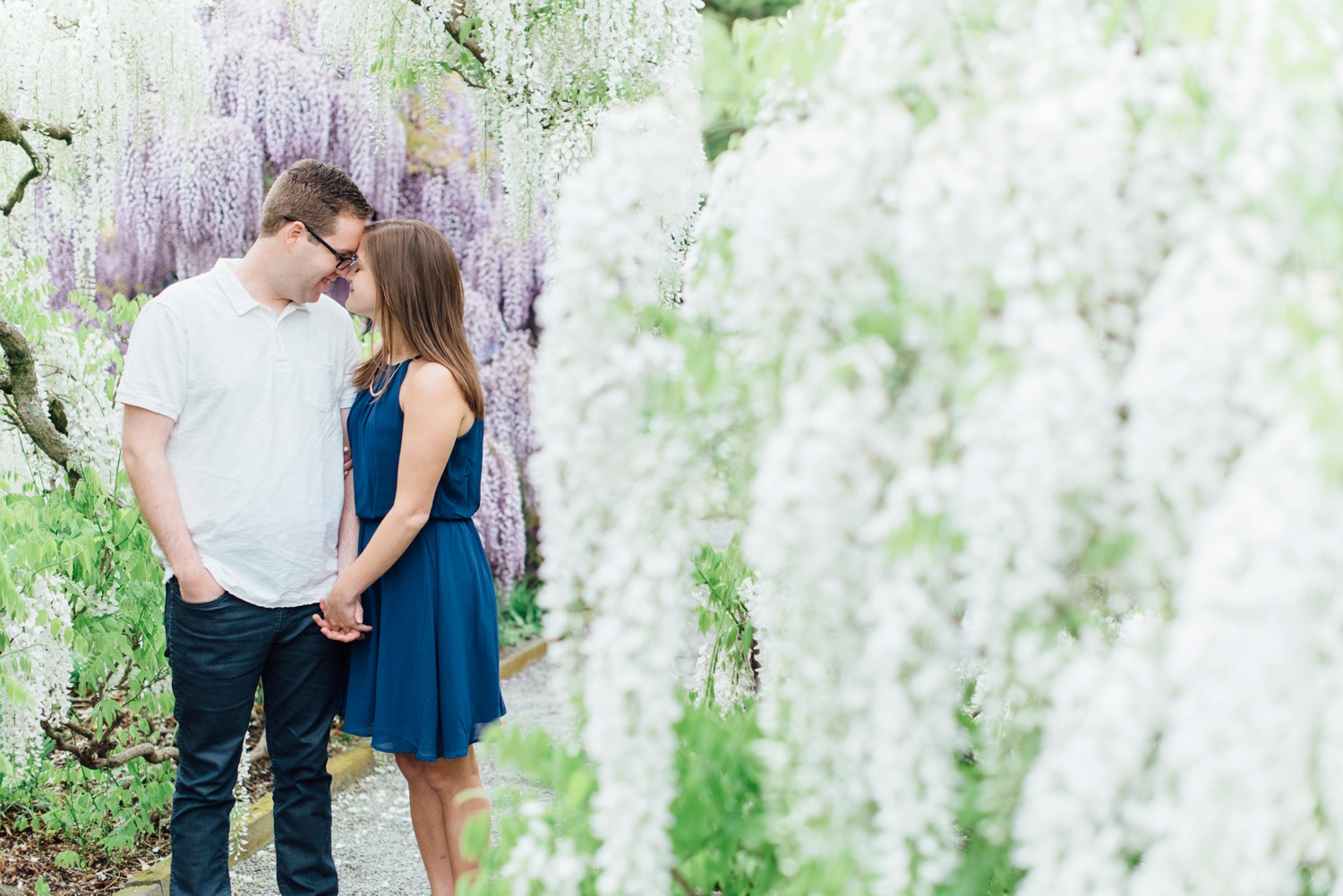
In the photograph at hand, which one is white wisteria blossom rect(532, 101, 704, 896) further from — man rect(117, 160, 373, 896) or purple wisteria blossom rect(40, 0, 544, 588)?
purple wisteria blossom rect(40, 0, 544, 588)

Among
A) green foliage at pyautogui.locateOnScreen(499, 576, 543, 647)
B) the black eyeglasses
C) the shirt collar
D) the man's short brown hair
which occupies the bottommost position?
green foliage at pyautogui.locateOnScreen(499, 576, 543, 647)

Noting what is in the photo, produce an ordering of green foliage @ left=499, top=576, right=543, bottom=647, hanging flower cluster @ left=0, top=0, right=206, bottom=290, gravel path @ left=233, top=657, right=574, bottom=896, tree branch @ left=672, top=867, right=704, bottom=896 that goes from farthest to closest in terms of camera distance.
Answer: green foliage @ left=499, top=576, right=543, bottom=647, hanging flower cluster @ left=0, top=0, right=206, bottom=290, gravel path @ left=233, top=657, right=574, bottom=896, tree branch @ left=672, top=867, right=704, bottom=896

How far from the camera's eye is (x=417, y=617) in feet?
7.97

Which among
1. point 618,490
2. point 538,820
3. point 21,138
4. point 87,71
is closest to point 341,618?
point 538,820

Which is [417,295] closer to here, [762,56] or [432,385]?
[432,385]

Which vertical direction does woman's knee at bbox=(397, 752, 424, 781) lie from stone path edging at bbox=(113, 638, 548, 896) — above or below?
above

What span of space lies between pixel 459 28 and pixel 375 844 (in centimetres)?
269

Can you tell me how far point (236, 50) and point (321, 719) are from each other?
4.25m

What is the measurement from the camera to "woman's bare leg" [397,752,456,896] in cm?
255

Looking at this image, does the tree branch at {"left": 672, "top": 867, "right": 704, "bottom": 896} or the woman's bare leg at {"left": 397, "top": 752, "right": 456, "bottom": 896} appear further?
the woman's bare leg at {"left": 397, "top": 752, "right": 456, "bottom": 896}

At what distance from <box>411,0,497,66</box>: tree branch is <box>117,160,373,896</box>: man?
3.21ft

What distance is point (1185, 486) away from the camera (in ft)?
3.17

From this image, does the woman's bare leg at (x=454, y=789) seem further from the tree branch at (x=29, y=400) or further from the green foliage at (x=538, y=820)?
the tree branch at (x=29, y=400)

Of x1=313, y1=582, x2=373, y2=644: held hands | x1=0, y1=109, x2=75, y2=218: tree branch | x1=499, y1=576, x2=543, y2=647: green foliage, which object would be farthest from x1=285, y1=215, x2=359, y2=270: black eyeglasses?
x1=499, y1=576, x2=543, y2=647: green foliage
